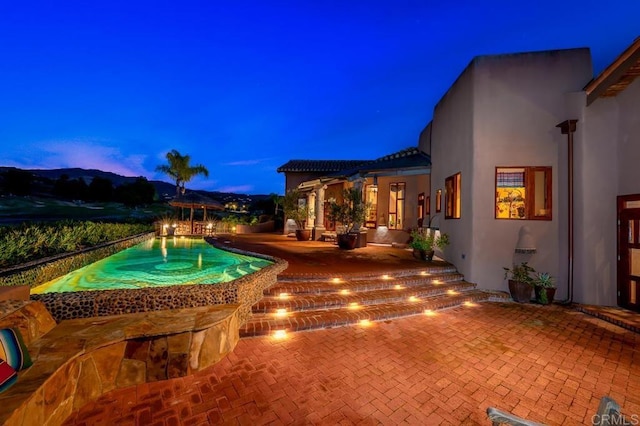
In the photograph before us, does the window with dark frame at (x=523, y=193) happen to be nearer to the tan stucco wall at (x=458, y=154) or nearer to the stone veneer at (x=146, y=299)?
the tan stucco wall at (x=458, y=154)

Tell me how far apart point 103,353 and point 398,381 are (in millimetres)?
3474

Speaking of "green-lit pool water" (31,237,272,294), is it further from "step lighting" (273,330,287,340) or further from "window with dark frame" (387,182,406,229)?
"window with dark frame" (387,182,406,229)

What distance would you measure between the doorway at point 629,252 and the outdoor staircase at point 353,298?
2338mm

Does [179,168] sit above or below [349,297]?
above

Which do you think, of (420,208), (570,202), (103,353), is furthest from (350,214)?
(103,353)

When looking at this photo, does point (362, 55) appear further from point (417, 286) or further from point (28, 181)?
point (28, 181)

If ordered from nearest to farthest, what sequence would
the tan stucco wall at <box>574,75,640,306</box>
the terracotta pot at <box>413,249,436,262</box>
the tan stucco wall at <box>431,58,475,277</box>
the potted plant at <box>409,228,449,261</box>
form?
the tan stucco wall at <box>574,75,640,306</box>, the tan stucco wall at <box>431,58,475,277</box>, the potted plant at <box>409,228,449,261</box>, the terracotta pot at <box>413,249,436,262</box>

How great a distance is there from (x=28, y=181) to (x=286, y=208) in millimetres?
39650

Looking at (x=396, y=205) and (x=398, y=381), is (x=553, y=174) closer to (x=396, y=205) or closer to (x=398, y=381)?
(x=398, y=381)

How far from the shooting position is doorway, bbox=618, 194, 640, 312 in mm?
5590

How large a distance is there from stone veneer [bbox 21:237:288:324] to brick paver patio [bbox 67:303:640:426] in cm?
86

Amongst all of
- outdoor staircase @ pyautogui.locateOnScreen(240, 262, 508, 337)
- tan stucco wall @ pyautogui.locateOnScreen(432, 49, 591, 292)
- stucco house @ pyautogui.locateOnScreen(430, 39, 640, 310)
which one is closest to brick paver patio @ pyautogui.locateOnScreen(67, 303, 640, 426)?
outdoor staircase @ pyautogui.locateOnScreen(240, 262, 508, 337)

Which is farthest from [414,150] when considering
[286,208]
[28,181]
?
[28,181]

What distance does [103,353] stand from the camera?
9.50 feet
